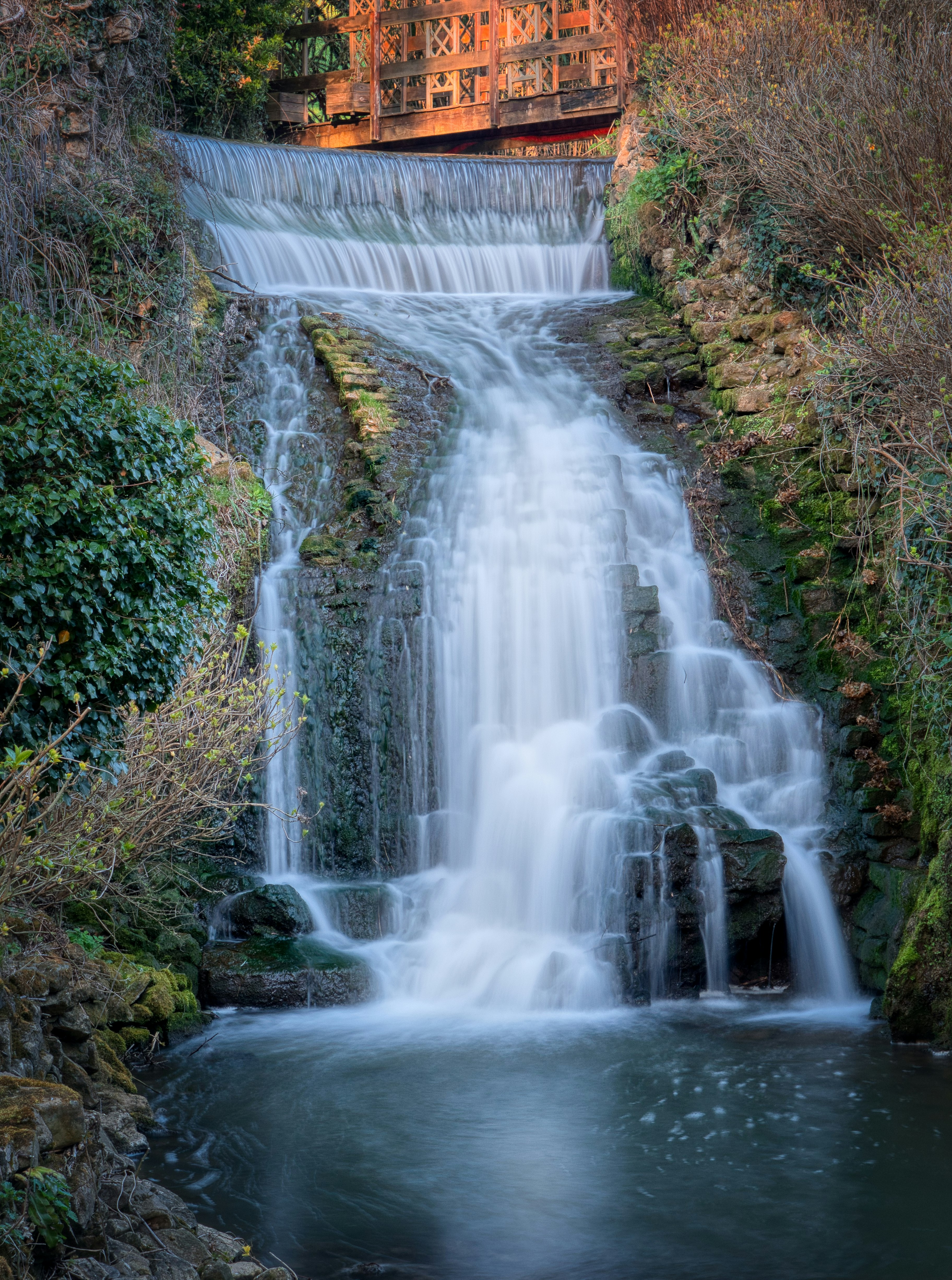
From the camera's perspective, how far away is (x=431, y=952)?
395 inches

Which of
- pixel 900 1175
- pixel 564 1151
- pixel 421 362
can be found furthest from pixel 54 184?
pixel 900 1175

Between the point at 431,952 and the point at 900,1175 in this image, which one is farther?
the point at 431,952

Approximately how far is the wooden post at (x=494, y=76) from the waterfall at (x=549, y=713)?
9.55m

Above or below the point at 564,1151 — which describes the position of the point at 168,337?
above

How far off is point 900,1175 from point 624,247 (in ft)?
51.9

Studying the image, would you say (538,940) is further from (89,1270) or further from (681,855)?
(89,1270)

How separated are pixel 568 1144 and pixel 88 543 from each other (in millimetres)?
4744

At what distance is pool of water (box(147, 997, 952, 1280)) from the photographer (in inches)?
222

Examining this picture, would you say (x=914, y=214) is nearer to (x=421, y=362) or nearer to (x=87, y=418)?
(x=421, y=362)

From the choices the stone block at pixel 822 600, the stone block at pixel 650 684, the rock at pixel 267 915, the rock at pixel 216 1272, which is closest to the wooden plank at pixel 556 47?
the stone block at pixel 822 600

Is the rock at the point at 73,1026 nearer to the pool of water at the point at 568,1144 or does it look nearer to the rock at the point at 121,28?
the pool of water at the point at 568,1144

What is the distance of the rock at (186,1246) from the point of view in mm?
4906

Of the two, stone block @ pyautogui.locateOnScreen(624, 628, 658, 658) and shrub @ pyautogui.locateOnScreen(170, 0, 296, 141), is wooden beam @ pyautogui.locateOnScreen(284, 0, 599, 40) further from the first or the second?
stone block @ pyautogui.locateOnScreen(624, 628, 658, 658)

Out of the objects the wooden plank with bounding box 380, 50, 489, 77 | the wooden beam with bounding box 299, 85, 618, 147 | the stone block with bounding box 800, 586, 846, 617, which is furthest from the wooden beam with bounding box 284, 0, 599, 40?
the stone block with bounding box 800, 586, 846, 617
